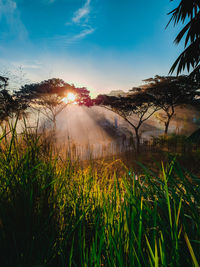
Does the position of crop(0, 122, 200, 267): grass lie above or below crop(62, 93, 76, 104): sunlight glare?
below

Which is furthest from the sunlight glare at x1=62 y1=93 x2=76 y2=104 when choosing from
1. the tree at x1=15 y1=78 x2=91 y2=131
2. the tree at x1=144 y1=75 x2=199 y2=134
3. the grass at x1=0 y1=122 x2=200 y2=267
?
the grass at x1=0 y1=122 x2=200 y2=267

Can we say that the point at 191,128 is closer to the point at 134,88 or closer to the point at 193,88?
the point at 193,88

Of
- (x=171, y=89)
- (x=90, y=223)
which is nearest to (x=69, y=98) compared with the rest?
(x=171, y=89)

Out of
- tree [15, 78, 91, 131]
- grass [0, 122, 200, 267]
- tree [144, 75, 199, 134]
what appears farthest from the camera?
tree [15, 78, 91, 131]

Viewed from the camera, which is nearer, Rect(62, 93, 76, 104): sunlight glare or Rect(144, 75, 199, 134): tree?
Rect(144, 75, 199, 134): tree

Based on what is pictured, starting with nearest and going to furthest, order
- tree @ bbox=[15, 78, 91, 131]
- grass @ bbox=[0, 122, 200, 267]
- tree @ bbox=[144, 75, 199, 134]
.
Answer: grass @ bbox=[0, 122, 200, 267], tree @ bbox=[144, 75, 199, 134], tree @ bbox=[15, 78, 91, 131]

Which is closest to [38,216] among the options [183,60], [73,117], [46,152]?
[46,152]

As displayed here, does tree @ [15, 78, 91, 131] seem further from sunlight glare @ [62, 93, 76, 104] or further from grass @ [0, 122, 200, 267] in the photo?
grass @ [0, 122, 200, 267]

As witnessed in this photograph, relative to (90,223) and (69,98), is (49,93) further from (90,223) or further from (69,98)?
(90,223)

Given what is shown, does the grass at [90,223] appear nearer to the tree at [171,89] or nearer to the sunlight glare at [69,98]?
the tree at [171,89]

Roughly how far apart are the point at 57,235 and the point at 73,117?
129 feet

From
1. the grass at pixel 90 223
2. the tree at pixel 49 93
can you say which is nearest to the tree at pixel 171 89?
the tree at pixel 49 93

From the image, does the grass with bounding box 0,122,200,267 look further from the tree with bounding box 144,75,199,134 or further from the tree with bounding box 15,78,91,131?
the tree with bounding box 15,78,91,131

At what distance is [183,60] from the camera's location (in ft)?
18.8
